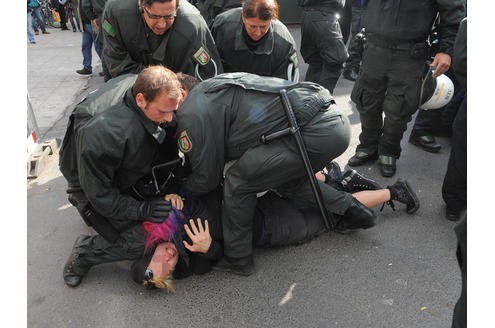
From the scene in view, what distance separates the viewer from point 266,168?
205 centimetres

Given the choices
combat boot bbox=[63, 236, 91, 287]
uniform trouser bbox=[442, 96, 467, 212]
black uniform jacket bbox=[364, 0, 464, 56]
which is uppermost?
black uniform jacket bbox=[364, 0, 464, 56]

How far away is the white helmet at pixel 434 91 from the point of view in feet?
9.15

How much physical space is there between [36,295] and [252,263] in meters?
1.19

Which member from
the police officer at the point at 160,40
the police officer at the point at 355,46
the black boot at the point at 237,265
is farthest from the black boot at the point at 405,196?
the police officer at the point at 355,46

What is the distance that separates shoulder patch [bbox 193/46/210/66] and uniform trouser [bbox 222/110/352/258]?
87cm

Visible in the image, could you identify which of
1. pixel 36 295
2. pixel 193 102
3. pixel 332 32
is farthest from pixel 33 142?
pixel 332 32

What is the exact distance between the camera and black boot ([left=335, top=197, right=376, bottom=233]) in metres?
2.36

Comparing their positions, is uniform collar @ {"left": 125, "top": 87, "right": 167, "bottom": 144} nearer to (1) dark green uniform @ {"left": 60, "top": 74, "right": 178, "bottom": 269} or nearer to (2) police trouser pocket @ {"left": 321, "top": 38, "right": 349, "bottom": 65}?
(1) dark green uniform @ {"left": 60, "top": 74, "right": 178, "bottom": 269}

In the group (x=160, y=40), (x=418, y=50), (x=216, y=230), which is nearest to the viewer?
(x=216, y=230)

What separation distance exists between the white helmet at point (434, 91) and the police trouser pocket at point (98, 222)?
223cm

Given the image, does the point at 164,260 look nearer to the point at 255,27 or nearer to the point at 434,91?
the point at 255,27

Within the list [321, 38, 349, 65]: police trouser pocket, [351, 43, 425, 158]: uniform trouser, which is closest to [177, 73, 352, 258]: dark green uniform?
[351, 43, 425, 158]: uniform trouser

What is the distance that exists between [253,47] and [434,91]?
4.37 feet

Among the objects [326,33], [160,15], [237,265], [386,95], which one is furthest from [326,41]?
[237,265]
